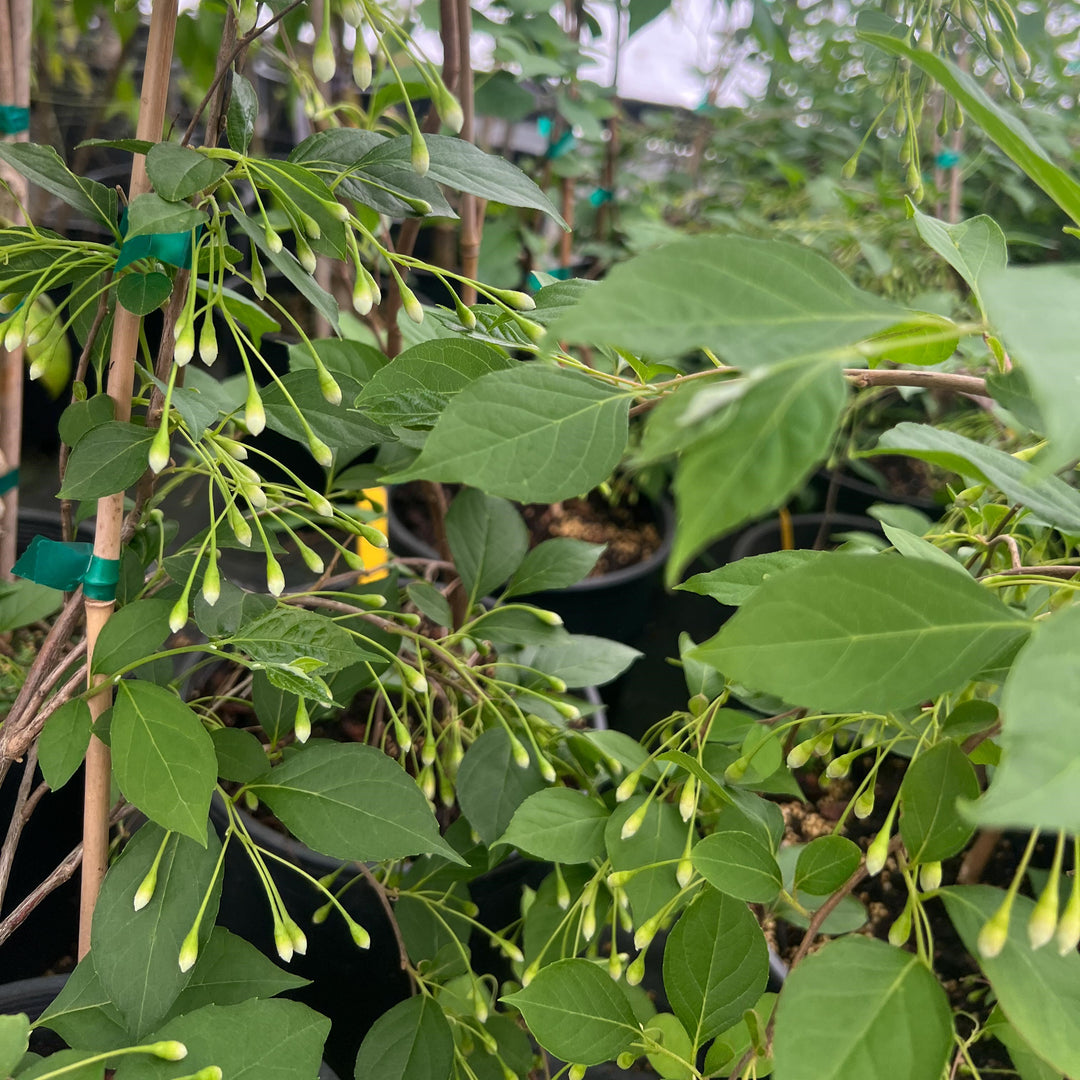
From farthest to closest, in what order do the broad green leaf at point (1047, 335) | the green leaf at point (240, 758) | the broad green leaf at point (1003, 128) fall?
the green leaf at point (240, 758)
the broad green leaf at point (1003, 128)
the broad green leaf at point (1047, 335)

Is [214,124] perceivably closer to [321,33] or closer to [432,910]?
[321,33]

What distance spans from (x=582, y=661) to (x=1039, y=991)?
46 cm

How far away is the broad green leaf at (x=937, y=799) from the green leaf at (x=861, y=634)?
0.26 feet

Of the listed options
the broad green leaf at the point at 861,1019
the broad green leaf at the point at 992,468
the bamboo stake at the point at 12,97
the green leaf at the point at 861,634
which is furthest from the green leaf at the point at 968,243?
the bamboo stake at the point at 12,97

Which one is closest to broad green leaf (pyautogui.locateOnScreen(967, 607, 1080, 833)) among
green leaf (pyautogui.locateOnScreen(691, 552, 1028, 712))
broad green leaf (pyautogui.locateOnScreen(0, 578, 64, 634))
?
green leaf (pyautogui.locateOnScreen(691, 552, 1028, 712))


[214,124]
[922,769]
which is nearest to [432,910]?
[922,769]

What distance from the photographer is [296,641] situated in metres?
0.46

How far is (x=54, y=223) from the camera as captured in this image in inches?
60.1

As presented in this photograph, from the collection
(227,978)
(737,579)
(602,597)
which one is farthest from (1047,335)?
(602,597)

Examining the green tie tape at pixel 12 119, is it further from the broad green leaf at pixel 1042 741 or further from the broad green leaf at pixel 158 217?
the broad green leaf at pixel 1042 741

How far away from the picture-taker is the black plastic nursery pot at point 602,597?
1259 mm

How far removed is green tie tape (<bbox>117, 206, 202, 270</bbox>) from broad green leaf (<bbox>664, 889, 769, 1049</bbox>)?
0.38m

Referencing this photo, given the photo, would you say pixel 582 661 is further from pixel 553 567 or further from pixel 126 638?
pixel 126 638

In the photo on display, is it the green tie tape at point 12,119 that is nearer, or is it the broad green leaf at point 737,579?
the broad green leaf at point 737,579
